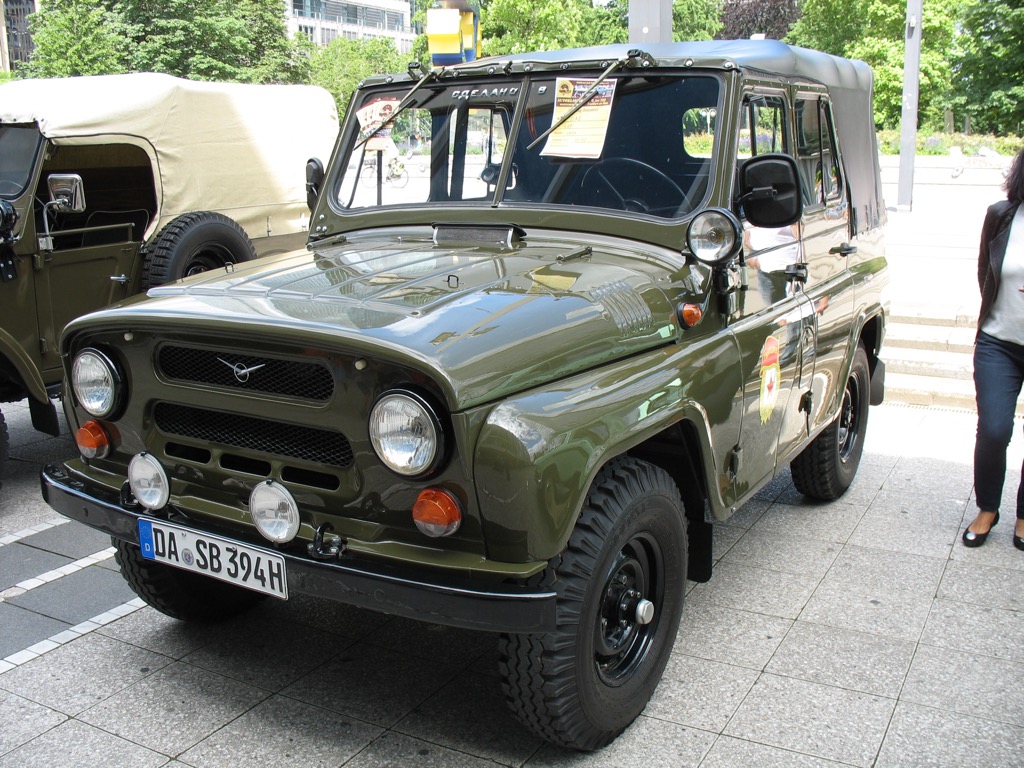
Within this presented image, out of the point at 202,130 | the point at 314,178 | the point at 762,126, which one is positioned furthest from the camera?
the point at 202,130

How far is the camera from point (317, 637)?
4047mm

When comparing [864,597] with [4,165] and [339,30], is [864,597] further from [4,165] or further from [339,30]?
[339,30]

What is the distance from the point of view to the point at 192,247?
276 inches

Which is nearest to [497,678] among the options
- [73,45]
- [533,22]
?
[533,22]

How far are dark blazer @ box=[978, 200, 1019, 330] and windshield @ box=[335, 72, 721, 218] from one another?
197 centimetres

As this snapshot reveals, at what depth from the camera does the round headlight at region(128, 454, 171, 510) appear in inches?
127

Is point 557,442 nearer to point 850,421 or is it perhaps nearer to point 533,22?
point 850,421

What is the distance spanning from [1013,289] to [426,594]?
359 cm

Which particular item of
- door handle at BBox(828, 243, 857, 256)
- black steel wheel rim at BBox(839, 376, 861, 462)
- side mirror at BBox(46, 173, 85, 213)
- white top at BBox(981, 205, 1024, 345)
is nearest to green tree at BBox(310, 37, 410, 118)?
side mirror at BBox(46, 173, 85, 213)

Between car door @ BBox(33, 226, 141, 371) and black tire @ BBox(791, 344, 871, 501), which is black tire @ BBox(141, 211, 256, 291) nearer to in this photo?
car door @ BBox(33, 226, 141, 371)

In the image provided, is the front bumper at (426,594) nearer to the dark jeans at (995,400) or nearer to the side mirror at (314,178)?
the side mirror at (314,178)

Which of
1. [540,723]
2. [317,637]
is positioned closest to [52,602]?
[317,637]

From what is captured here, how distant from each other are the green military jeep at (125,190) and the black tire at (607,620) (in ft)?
13.7

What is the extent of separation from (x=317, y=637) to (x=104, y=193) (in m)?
5.28
